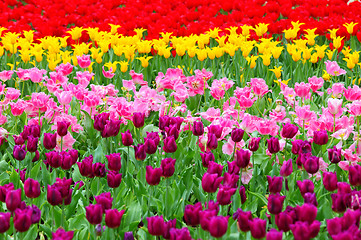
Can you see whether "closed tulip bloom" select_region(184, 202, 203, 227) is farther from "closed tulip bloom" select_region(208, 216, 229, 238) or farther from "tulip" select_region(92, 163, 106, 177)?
"tulip" select_region(92, 163, 106, 177)

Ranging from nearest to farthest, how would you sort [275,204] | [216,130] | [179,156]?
[275,204] < [216,130] < [179,156]

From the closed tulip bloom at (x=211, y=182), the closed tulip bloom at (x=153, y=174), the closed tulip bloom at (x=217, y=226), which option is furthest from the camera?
the closed tulip bloom at (x=153, y=174)

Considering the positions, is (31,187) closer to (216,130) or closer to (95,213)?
(95,213)

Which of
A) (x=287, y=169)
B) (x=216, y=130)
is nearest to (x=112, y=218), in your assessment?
(x=287, y=169)

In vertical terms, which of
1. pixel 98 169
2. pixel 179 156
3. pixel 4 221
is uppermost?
pixel 4 221

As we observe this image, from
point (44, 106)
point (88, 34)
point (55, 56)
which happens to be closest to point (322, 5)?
point (88, 34)

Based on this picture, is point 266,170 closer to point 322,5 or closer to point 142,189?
point 142,189

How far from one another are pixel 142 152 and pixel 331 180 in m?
0.98

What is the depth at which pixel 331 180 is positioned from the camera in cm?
227

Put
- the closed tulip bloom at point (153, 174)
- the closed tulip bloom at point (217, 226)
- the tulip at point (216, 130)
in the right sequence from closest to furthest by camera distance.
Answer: the closed tulip bloom at point (217, 226), the closed tulip bloom at point (153, 174), the tulip at point (216, 130)

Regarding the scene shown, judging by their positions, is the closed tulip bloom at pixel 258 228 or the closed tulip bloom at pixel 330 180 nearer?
the closed tulip bloom at pixel 258 228

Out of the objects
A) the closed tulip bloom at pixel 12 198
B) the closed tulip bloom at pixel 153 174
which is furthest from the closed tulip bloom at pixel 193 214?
the closed tulip bloom at pixel 12 198

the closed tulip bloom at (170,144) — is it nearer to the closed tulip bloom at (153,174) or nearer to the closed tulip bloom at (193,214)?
the closed tulip bloom at (153,174)

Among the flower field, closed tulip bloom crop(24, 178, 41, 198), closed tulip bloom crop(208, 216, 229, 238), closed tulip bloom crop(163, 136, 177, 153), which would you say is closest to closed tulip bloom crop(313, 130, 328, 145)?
the flower field
